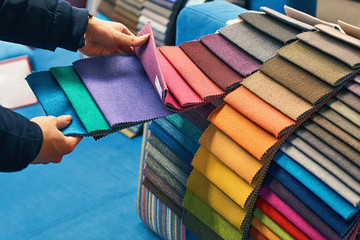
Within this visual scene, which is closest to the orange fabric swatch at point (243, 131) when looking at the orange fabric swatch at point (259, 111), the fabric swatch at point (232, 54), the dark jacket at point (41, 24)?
the orange fabric swatch at point (259, 111)

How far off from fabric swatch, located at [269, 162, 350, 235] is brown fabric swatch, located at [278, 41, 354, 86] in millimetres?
265

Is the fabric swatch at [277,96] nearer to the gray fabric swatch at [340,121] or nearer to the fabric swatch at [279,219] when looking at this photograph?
the gray fabric swatch at [340,121]

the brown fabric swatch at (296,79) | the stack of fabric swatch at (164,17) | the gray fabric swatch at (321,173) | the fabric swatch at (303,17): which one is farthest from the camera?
the stack of fabric swatch at (164,17)

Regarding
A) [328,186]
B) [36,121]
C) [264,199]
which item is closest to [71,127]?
[36,121]

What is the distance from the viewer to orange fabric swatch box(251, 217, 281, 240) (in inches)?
41.9

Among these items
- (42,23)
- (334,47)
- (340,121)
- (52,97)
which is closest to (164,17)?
(42,23)

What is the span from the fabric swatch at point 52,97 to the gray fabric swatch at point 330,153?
0.60 m

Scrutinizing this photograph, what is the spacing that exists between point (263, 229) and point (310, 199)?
0.19 m

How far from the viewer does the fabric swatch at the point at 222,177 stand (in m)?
1.04

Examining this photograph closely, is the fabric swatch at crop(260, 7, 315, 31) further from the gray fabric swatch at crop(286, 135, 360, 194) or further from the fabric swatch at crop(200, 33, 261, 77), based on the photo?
the gray fabric swatch at crop(286, 135, 360, 194)

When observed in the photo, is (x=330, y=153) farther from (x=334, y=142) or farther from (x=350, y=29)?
(x=350, y=29)

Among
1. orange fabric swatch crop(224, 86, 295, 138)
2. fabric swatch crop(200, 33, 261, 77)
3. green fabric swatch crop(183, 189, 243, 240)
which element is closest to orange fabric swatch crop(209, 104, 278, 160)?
orange fabric swatch crop(224, 86, 295, 138)

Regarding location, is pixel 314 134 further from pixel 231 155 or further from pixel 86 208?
pixel 86 208

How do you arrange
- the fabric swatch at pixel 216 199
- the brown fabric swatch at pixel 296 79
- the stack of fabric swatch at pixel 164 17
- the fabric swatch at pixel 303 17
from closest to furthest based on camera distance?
the brown fabric swatch at pixel 296 79 < the fabric swatch at pixel 216 199 < the fabric swatch at pixel 303 17 < the stack of fabric swatch at pixel 164 17
